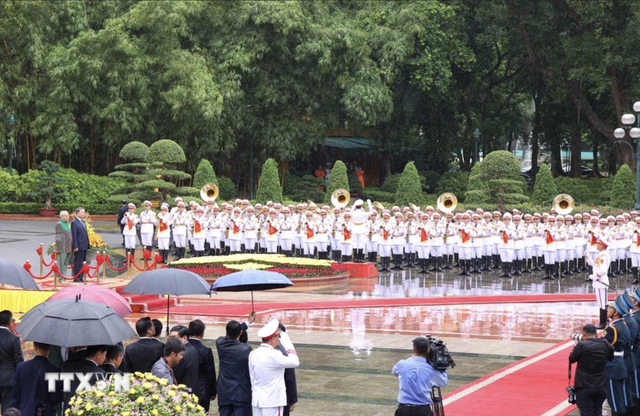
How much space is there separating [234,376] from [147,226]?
18.7 meters

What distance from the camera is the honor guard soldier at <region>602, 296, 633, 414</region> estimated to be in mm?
10852

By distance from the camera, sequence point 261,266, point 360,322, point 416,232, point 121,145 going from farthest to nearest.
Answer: point 121,145 < point 416,232 < point 261,266 < point 360,322

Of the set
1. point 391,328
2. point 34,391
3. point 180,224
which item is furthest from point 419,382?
point 180,224

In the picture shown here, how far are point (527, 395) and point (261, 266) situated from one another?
38.9ft

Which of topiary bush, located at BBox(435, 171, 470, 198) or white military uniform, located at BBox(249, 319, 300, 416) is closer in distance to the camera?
white military uniform, located at BBox(249, 319, 300, 416)

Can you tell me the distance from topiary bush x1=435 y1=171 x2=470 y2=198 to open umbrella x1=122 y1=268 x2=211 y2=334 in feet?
113

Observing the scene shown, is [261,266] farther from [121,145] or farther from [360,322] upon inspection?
[121,145]

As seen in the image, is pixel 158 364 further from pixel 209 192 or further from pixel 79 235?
pixel 209 192

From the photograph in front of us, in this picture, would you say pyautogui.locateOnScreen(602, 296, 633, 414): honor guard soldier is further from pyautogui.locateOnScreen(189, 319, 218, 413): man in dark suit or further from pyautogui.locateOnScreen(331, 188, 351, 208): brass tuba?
pyautogui.locateOnScreen(331, 188, 351, 208): brass tuba

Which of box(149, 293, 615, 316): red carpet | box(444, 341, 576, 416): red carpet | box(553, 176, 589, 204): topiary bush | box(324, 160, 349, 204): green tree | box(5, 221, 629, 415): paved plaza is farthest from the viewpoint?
box(553, 176, 589, 204): topiary bush

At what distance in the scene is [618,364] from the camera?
36.0ft

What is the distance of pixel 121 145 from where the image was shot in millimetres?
41812

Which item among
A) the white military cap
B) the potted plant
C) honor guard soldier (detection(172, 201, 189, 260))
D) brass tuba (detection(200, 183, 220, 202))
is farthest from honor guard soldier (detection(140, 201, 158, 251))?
the white military cap

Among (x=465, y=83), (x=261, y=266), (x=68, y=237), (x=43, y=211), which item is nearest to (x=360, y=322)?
(x=261, y=266)
